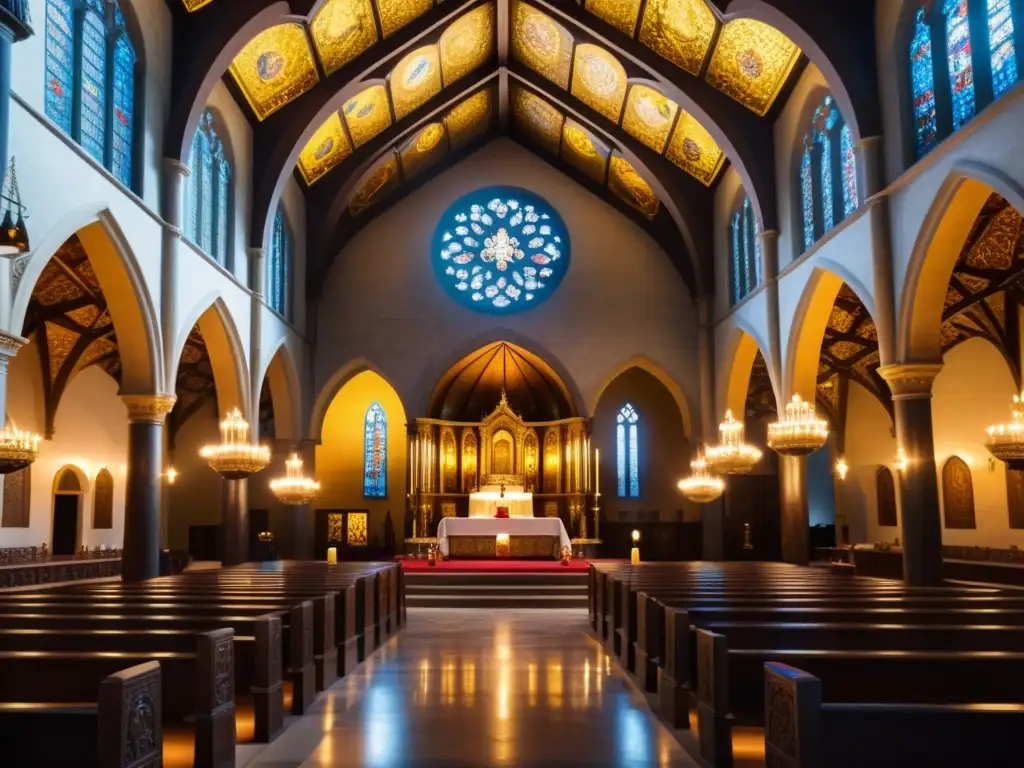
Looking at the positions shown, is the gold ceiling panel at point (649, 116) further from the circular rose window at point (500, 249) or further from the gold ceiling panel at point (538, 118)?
the circular rose window at point (500, 249)

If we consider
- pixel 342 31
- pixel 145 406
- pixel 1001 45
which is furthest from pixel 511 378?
pixel 1001 45

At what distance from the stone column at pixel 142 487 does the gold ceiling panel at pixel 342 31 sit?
26.9ft

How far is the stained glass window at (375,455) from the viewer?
103ft

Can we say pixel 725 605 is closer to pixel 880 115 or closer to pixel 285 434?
pixel 880 115

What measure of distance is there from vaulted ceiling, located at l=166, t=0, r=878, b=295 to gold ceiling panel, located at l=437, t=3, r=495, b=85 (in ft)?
0.21

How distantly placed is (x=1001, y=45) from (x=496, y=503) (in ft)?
57.6

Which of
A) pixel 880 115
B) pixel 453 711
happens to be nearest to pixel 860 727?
pixel 453 711

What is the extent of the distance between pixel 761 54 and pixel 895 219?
599 centimetres

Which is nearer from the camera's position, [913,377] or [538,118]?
[913,377]

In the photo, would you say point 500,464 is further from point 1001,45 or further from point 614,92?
point 1001,45

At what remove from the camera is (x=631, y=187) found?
26.7 m

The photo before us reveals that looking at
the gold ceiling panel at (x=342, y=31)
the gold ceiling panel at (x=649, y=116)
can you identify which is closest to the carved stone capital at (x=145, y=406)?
the gold ceiling panel at (x=342, y=31)

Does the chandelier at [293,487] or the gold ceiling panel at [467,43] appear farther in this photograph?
the gold ceiling panel at [467,43]

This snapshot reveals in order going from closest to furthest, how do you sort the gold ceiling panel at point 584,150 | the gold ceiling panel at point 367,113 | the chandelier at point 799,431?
the chandelier at point 799,431
the gold ceiling panel at point 367,113
the gold ceiling panel at point 584,150
